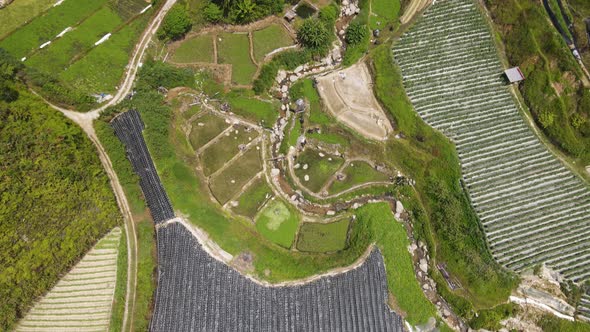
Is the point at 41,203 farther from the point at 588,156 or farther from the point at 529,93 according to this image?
the point at 588,156

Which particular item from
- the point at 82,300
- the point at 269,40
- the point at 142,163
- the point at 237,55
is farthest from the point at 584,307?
the point at 82,300

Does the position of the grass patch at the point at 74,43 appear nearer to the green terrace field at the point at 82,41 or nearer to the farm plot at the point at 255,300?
the green terrace field at the point at 82,41

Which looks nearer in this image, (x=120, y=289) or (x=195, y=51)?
(x=120, y=289)

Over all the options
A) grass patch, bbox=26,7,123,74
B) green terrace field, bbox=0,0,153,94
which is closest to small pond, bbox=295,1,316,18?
green terrace field, bbox=0,0,153,94

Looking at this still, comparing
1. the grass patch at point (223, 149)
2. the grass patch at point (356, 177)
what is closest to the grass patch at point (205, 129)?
the grass patch at point (223, 149)

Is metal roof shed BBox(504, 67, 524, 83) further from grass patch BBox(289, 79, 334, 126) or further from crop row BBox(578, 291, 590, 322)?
crop row BBox(578, 291, 590, 322)

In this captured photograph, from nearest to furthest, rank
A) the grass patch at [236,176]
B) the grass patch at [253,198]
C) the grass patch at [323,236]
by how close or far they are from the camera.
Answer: the grass patch at [323,236] → the grass patch at [253,198] → the grass patch at [236,176]

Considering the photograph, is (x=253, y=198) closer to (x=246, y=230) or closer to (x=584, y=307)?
(x=246, y=230)
